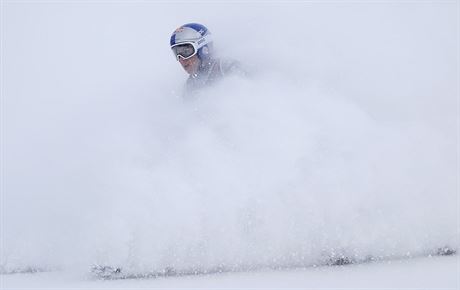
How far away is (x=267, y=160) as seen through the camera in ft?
7.20

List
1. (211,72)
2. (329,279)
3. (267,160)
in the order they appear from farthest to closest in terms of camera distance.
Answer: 1. (211,72)
2. (267,160)
3. (329,279)

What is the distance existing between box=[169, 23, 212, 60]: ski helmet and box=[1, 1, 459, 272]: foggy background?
277mm

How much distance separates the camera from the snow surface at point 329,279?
5.22ft

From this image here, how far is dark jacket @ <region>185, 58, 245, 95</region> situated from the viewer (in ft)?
9.45

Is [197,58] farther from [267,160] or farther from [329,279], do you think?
[329,279]

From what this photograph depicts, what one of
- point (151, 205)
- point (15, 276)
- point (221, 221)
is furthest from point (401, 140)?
point (15, 276)

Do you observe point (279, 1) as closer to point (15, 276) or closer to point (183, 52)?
point (183, 52)

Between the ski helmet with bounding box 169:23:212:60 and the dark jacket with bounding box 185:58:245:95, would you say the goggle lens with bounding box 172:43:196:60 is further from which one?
the dark jacket with bounding box 185:58:245:95

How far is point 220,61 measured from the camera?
296 cm

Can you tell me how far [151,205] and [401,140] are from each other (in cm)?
112

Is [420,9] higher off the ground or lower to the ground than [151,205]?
higher

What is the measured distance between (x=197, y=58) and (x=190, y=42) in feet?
0.35

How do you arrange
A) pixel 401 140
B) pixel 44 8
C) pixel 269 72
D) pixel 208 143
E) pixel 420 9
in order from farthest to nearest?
pixel 44 8
pixel 420 9
pixel 269 72
pixel 208 143
pixel 401 140

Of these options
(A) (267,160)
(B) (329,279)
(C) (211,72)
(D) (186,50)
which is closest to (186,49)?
(D) (186,50)
